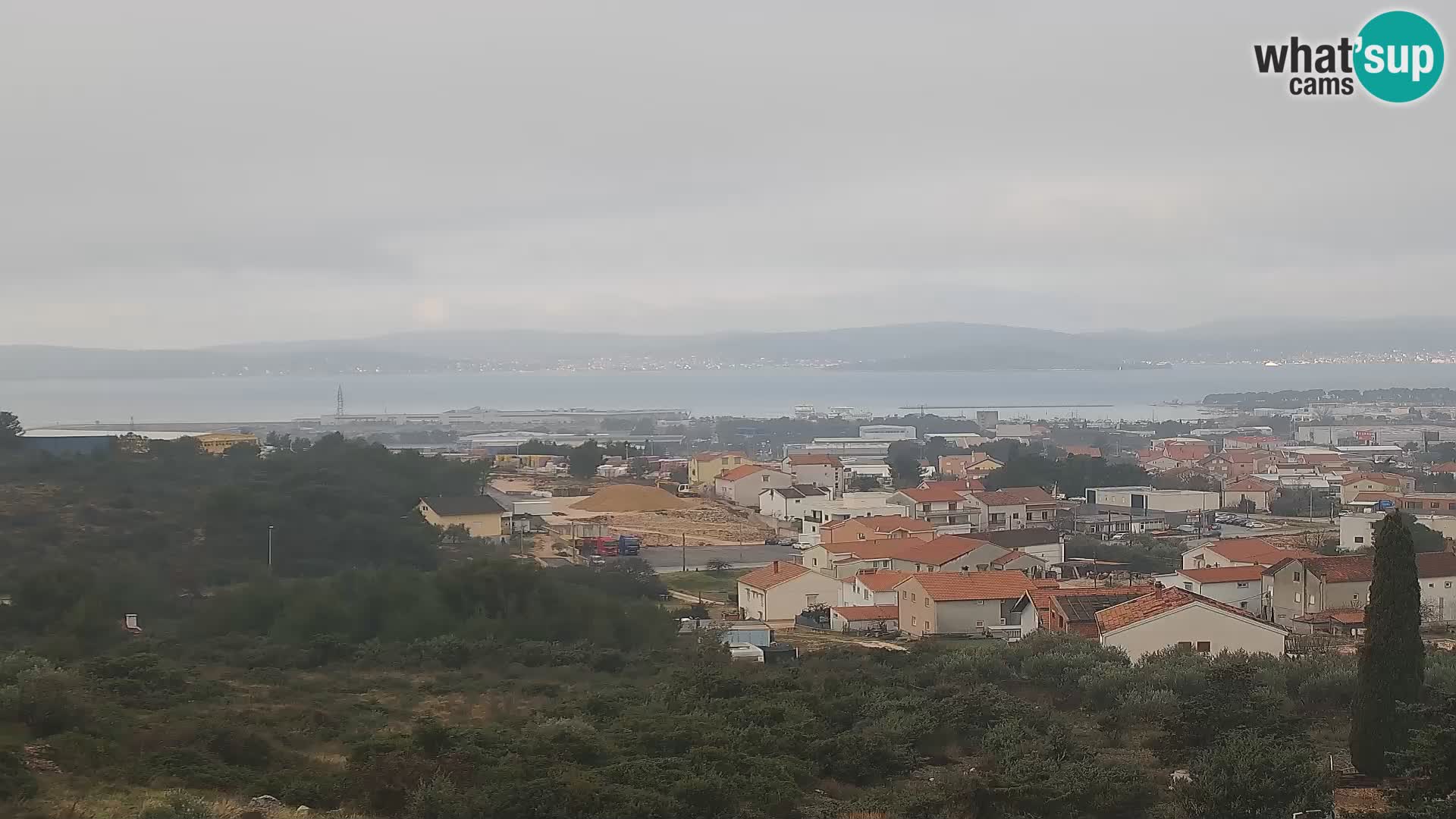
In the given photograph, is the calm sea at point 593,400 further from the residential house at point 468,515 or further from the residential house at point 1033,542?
the residential house at point 1033,542

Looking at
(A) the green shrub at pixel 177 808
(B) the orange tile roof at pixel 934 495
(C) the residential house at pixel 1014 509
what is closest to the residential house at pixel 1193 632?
(A) the green shrub at pixel 177 808

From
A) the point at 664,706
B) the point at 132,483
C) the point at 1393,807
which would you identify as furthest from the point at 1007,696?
the point at 132,483

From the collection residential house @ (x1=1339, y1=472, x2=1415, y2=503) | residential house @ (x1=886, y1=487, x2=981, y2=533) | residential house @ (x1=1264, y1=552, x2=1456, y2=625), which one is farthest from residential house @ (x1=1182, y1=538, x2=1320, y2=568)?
residential house @ (x1=1339, y1=472, x2=1415, y2=503)

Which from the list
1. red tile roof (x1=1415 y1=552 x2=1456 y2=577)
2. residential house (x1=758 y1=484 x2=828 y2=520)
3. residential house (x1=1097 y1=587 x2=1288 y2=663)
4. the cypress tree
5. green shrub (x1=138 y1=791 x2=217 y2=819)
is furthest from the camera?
residential house (x1=758 y1=484 x2=828 y2=520)

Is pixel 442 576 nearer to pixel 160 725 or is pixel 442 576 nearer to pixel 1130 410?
pixel 160 725

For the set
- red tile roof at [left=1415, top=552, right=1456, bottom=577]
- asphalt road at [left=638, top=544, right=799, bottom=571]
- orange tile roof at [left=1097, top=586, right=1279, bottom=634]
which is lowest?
asphalt road at [left=638, top=544, right=799, bottom=571]

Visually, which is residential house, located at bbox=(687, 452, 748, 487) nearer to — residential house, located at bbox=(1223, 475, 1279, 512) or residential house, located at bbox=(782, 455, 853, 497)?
residential house, located at bbox=(782, 455, 853, 497)

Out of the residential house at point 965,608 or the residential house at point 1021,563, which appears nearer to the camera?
the residential house at point 965,608
